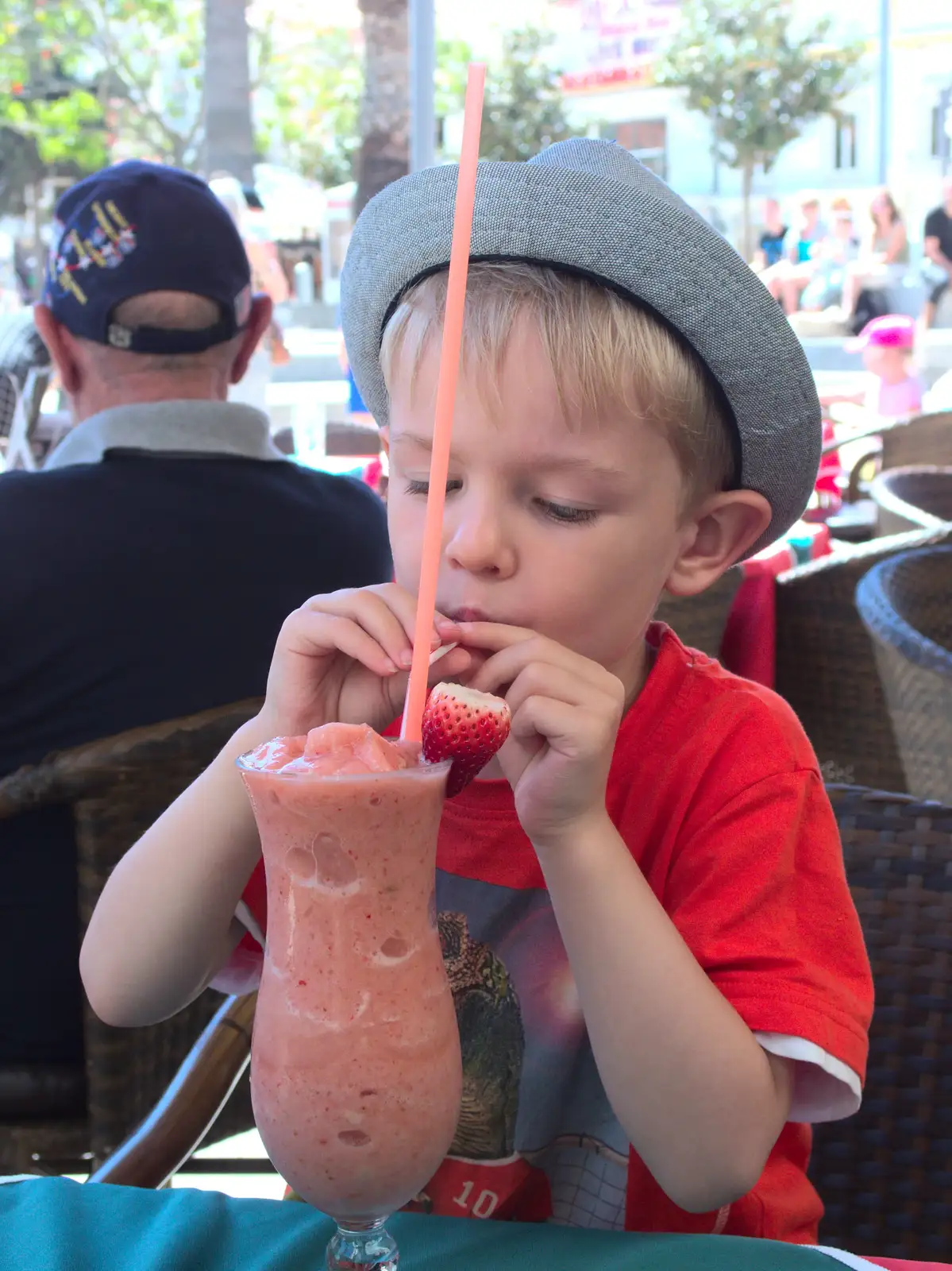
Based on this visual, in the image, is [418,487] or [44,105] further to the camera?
[44,105]

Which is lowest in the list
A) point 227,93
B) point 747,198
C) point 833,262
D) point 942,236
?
point 833,262

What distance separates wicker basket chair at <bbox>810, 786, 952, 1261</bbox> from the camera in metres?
1.18

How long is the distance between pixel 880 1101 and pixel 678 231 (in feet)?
2.52

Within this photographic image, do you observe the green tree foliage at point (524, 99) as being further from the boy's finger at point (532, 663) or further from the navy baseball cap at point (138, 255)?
the boy's finger at point (532, 663)

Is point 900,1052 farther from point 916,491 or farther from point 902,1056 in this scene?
point 916,491

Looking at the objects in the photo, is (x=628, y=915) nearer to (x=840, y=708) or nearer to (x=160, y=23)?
(x=840, y=708)

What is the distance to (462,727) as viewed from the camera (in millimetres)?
770

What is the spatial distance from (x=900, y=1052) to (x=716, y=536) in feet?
1.59

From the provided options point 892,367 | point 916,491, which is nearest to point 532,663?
point 916,491

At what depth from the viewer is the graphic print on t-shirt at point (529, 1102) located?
1.12m

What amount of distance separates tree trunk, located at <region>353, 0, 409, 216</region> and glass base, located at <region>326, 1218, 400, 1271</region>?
4701 millimetres

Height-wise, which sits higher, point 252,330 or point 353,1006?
point 252,330

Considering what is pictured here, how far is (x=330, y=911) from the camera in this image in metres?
0.77

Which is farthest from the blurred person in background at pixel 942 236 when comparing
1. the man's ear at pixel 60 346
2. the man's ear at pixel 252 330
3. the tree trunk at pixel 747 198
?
the man's ear at pixel 60 346
